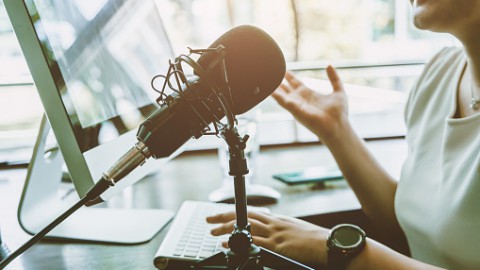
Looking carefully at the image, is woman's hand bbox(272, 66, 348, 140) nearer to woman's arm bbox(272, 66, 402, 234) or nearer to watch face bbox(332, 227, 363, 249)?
woman's arm bbox(272, 66, 402, 234)

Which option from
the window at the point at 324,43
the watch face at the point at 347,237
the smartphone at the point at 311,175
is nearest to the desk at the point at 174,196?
the smartphone at the point at 311,175

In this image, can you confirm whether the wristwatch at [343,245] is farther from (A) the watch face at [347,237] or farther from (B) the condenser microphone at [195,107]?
(B) the condenser microphone at [195,107]

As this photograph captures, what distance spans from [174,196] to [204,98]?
0.63 m

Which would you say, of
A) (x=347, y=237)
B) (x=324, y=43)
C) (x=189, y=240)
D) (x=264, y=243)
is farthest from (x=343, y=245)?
(x=324, y=43)

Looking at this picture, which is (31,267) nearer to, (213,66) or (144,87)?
(144,87)

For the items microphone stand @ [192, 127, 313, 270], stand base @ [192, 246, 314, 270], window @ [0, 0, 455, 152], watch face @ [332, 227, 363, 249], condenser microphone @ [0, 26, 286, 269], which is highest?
condenser microphone @ [0, 26, 286, 269]

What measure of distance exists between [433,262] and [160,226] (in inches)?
21.0

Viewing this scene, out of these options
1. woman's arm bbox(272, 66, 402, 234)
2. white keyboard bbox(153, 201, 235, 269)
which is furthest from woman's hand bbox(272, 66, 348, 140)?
white keyboard bbox(153, 201, 235, 269)

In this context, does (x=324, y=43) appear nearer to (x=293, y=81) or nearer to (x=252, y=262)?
(x=293, y=81)

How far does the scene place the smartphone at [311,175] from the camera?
111cm

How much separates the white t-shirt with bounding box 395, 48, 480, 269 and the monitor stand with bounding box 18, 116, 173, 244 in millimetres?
511

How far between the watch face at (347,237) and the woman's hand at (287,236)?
0.16 feet

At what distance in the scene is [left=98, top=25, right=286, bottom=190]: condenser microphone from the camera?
1.67ft

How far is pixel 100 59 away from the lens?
2.50ft
